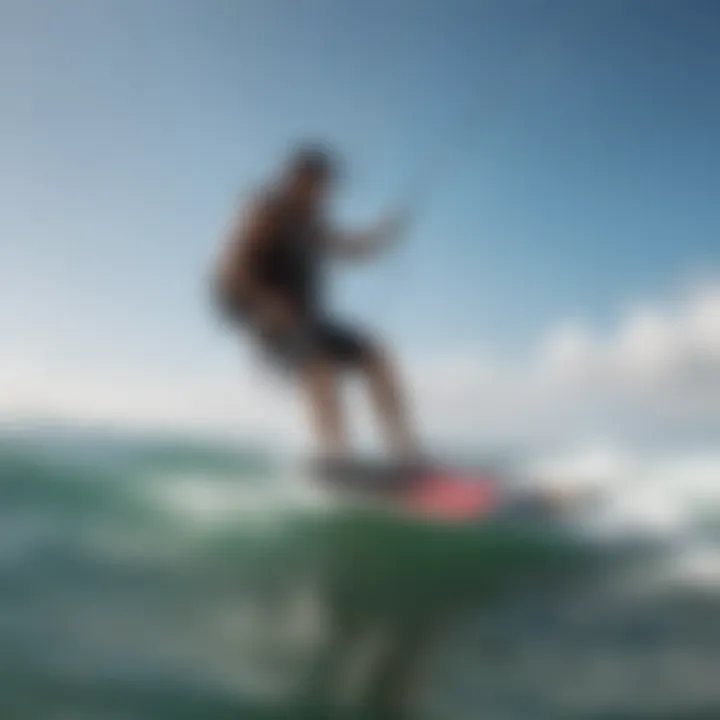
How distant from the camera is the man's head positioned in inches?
71.1

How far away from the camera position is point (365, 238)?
6.08ft

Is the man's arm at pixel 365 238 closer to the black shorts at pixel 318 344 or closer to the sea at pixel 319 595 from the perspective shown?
the black shorts at pixel 318 344

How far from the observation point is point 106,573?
1.77m

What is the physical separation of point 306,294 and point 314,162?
222mm

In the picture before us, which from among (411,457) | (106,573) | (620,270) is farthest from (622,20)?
(106,573)

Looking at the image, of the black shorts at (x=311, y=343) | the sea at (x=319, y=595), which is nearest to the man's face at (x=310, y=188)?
the black shorts at (x=311, y=343)

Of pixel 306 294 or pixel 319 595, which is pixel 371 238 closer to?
pixel 306 294

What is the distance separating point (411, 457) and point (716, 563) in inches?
22.3

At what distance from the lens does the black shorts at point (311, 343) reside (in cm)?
184

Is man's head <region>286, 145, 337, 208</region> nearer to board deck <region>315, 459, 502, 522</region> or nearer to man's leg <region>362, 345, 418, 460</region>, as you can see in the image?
man's leg <region>362, 345, 418, 460</region>

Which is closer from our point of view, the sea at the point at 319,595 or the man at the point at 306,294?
the sea at the point at 319,595

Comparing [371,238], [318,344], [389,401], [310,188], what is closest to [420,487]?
[389,401]

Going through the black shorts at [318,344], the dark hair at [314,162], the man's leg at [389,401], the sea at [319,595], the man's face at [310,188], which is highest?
the dark hair at [314,162]

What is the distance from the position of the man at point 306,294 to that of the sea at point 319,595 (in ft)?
0.48
